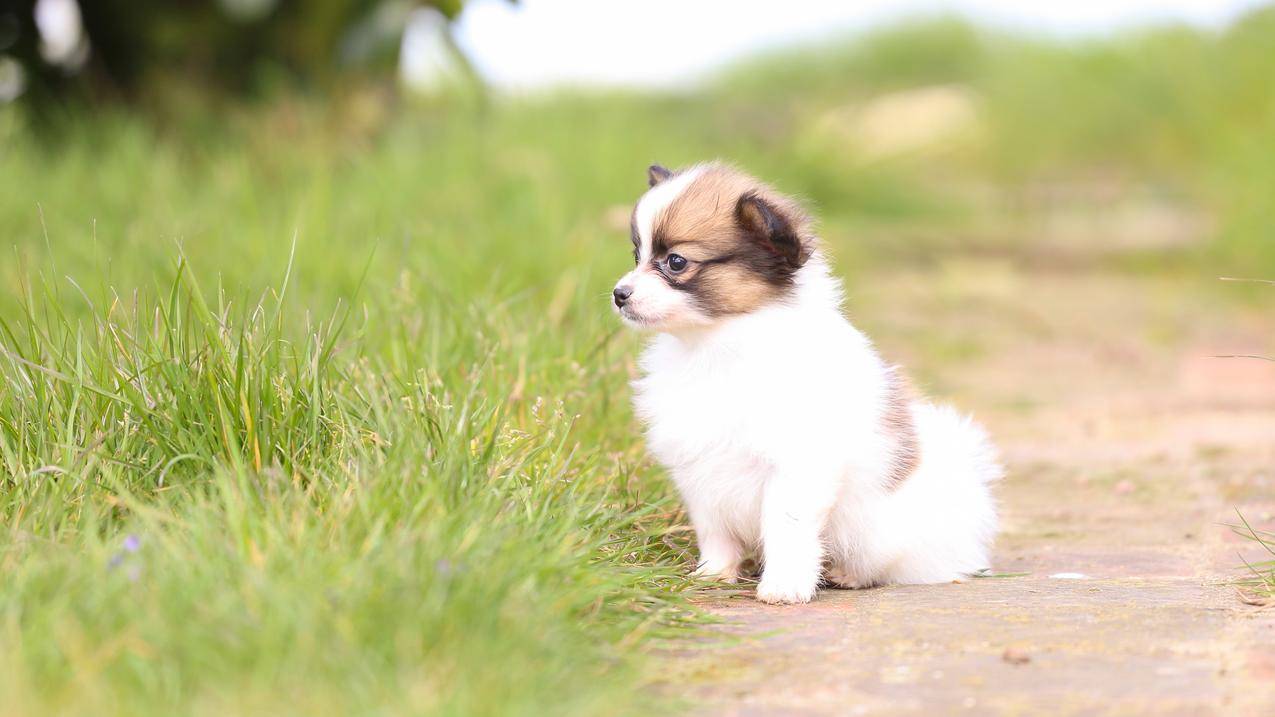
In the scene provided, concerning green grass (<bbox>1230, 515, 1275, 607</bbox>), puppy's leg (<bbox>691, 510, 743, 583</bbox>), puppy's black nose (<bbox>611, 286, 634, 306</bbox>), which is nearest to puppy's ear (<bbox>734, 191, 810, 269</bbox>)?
puppy's black nose (<bbox>611, 286, 634, 306</bbox>)

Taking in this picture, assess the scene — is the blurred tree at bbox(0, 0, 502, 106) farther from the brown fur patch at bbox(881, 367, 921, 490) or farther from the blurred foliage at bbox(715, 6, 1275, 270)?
the brown fur patch at bbox(881, 367, 921, 490)

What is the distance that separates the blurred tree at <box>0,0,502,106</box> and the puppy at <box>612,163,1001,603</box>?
252 inches

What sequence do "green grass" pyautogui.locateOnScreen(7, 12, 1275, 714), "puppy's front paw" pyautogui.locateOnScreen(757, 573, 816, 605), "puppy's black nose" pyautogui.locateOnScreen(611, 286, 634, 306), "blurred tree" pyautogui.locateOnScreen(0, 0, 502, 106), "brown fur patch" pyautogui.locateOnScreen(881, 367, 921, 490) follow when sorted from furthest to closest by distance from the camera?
"blurred tree" pyautogui.locateOnScreen(0, 0, 502, 106) → "brown fur patch" pyautogui.locateOnScreen(881, 367, 921, 490) → "puppy's black nose" pyautogui.locateOnScreen(611, 286, 634, 306) → "puppy's front paw" pyautogui.locateOnScreen(757, 573, 816, 605) → "green grass" pyautogui.locateOnScreen(7, 12, 1275, 714)

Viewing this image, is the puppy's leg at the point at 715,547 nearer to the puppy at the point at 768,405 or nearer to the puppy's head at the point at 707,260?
the puppy at the point at 768,405

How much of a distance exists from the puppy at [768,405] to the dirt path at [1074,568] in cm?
18

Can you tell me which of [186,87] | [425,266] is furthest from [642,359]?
[186,87]

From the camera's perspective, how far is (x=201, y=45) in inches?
392

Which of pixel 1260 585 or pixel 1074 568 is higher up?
pixel 1260 585

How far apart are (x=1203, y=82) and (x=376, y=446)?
11.5 metres

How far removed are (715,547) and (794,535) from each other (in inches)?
12.0

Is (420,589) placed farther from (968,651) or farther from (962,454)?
(962,454)

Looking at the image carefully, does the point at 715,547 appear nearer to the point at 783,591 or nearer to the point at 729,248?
the point at 783,591

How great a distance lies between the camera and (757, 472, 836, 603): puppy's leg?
3.55m

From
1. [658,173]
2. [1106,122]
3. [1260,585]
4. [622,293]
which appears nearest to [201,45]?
[658,173]
